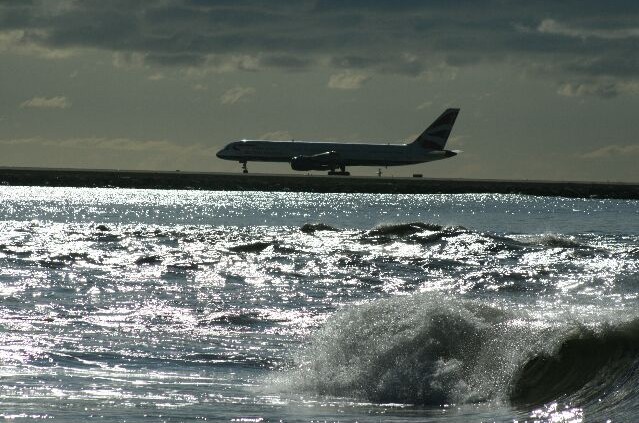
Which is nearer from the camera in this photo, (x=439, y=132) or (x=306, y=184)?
(x=306, y=184)

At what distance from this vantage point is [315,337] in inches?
745

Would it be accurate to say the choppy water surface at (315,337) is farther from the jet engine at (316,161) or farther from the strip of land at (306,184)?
the strip of land at (306,184)

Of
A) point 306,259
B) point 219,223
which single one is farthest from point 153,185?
point 306,259

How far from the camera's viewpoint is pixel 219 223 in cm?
6900

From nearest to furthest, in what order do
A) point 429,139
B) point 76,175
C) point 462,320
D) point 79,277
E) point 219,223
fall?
1. point 462,320
2. point 79,277
3. point 219,223
4. point 429,139
5. point 76,175

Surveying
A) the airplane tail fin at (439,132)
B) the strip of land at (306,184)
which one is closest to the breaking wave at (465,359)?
the strip of land at (306,184)

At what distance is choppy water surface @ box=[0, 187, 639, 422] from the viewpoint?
14141 mm

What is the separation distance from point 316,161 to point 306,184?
137 inches

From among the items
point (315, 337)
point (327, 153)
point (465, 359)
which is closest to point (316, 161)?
point (327, 153)

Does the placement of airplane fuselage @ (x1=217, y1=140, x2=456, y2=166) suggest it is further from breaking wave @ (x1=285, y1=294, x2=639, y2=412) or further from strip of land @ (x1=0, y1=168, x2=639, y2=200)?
breaking wave @ (x1=285, y1=294, x2=639, y2=412)

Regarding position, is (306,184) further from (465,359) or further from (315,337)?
(465,359)

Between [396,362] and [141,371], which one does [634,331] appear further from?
[141,371]

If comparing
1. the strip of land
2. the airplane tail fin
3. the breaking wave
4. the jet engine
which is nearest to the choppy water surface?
the breaking wave

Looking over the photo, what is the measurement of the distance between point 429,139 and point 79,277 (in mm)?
128532
